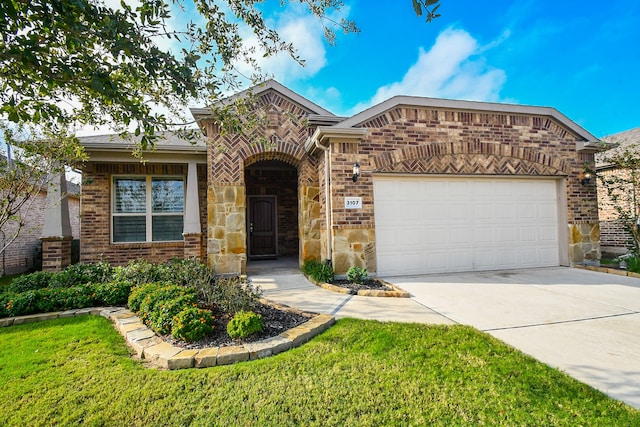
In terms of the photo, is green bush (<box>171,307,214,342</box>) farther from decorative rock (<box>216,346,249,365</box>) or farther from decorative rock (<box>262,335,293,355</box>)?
decorative rock (<box>262,335,293,355</box>)

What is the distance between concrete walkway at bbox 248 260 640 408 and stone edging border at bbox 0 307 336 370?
2.90ft

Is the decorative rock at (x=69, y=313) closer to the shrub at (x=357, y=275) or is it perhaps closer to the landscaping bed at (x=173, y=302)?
the landscaping bed at (x=173, y=302)

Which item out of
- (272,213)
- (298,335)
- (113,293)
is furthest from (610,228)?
(113,293)

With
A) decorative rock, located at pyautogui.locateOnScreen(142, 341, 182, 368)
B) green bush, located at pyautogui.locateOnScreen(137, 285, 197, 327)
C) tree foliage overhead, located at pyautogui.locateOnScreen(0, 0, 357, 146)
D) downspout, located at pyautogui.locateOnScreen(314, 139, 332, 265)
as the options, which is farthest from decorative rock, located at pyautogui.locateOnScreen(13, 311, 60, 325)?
downspout, located at pyautogui.locateOnScreen(314, 139, 332, 265)

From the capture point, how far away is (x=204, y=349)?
3.11 meters

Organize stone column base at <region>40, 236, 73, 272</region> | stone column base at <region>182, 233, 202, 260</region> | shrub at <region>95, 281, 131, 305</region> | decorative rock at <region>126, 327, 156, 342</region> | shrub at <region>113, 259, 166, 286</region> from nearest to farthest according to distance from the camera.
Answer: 1. decorative rock at <region>126, 327, 156, 342</region>
2. shrub at <region>95, 281, 131, 305</region>
3. shrub at <region>113, 259, 166, 286</region>
4. stone column base at <region>40, 236, 73, 272</region>
5. stone column base at <region>182, 233, 202, 260</region>

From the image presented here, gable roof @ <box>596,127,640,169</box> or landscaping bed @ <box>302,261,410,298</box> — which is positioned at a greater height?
gable roof @ <box>596,127,640,169</box>

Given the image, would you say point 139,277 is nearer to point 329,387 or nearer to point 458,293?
point 329,387

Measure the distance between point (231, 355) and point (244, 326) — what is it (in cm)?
39

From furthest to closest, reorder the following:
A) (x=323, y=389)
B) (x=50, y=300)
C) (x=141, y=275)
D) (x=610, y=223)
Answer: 1. (x=610, y=223)
2. (x=141, y=275)
3. (x=50, y=300)
4. (x=323, y=389)

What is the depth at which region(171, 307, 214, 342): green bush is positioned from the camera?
3330 millimetres

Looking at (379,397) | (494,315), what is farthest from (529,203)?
(379,397)

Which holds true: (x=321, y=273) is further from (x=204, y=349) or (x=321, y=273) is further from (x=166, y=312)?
(x=204, y=349)

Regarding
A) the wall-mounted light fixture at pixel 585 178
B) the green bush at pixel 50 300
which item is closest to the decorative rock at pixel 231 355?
the green bush at pixel 50 300
